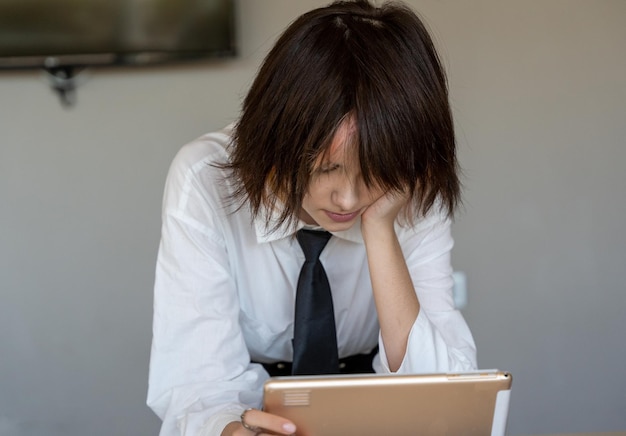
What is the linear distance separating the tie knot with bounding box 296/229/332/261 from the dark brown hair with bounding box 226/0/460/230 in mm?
172

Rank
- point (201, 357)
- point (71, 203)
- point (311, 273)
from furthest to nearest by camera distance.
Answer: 1. point (71, 203)
2. point (311, 273)
3. point (201, 357)

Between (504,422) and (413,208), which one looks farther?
(413,208)

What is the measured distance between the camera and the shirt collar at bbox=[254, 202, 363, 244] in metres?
1.21

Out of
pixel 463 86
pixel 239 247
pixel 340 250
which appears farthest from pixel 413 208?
pixel 463 86

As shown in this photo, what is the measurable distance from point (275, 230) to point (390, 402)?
17.3 inches

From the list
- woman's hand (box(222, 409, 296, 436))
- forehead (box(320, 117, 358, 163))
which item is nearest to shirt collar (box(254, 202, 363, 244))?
forehead (box(320, 117, 358, 163))

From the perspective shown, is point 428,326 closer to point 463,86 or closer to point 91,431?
point 463,86

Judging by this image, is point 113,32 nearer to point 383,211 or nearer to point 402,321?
point 383,211

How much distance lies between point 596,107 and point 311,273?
129 centimetres

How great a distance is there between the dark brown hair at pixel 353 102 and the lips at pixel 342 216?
0.17 feet

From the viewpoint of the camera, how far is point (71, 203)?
6.81 ft

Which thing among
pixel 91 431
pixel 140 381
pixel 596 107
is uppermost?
pixel 596 107

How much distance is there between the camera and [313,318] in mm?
1252

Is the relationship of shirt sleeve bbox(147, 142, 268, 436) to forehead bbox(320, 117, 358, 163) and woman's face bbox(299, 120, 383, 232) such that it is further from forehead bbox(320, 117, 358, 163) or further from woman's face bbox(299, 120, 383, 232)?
forehead bbox(320, 117, 358, 163)
